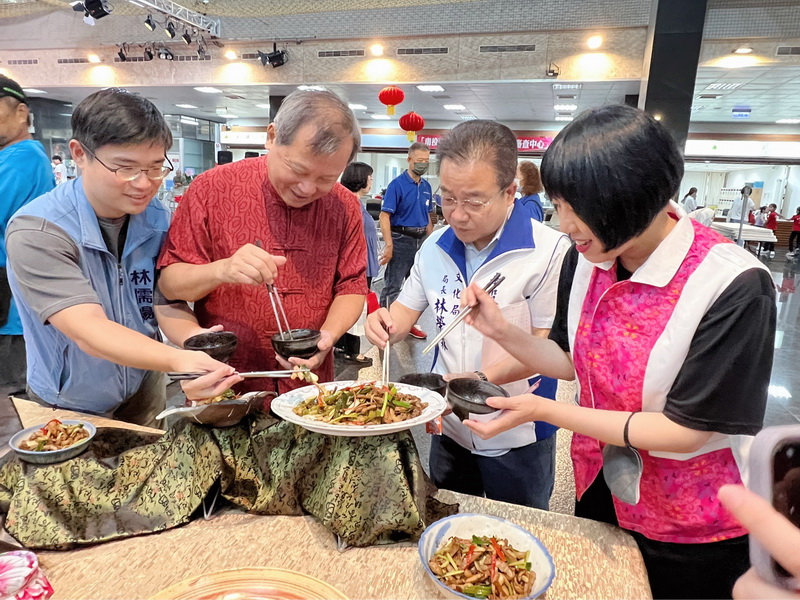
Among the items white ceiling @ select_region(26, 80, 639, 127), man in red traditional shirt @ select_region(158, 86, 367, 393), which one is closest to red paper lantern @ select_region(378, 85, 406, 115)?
white ceiling @ select_region(26, 80, 639, 127)

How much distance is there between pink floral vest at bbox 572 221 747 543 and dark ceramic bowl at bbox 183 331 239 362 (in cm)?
92

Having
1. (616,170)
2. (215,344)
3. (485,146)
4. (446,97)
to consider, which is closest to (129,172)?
(215,344)

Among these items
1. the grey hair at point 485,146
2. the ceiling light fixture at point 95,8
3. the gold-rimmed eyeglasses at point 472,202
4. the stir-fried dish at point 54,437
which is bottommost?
the stir-fried dish at point 54,437

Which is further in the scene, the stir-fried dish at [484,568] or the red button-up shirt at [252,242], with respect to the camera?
the red button-up shirt at [252,242]

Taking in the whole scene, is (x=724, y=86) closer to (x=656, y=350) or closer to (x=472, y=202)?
(x=472, y=202)

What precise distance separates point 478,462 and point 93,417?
133 cm

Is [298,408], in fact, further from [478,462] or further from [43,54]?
[43,54]

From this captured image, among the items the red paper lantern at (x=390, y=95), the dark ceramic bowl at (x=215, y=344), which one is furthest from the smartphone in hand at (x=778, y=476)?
the red paper lantern at (x=390, y=95)

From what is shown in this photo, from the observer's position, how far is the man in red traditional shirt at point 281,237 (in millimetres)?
1604

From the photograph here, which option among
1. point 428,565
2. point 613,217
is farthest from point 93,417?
point 613,217

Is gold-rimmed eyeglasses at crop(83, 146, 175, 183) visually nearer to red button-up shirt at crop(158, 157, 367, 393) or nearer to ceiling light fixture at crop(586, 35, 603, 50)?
red button-up shirt at crop(158, 157, 367, 393)

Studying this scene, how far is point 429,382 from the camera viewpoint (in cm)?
153

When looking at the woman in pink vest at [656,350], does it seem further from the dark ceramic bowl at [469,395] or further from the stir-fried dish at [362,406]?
the stir-fried dish at [362,406]

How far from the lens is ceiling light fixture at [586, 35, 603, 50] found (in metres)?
8.91
